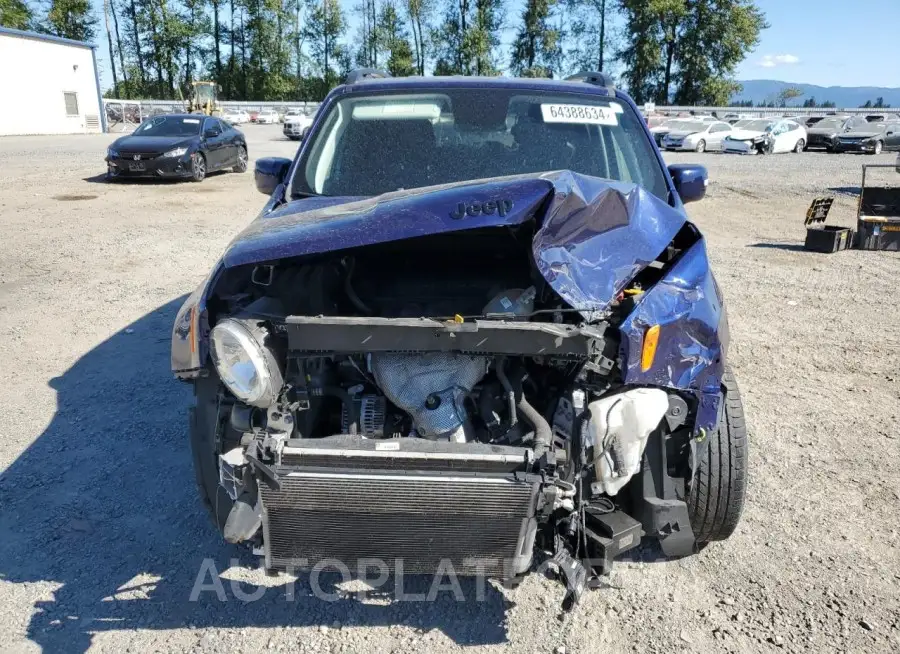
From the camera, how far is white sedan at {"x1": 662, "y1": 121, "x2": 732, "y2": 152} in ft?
82.9

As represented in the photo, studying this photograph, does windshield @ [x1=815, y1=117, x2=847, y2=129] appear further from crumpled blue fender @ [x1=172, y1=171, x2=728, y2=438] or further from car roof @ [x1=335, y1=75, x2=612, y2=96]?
crumpled blue fender @ [x1=172, y1=171, x2=728, y2=438]

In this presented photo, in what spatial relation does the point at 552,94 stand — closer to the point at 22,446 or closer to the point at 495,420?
the point at 495,420

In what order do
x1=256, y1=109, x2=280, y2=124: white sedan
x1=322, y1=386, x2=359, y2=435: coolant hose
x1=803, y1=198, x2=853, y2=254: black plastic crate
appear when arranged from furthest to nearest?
x1=256, y1=109, x2=280, y2=124: white sedan → x1=803, y1=198, x2=853, y2=254: black plastic crate → x1=322, y1=386, x2=359, y2=435: coolant hose

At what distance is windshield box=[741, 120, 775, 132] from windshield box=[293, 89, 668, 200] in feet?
83.6

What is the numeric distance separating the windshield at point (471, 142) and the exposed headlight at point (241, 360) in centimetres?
141

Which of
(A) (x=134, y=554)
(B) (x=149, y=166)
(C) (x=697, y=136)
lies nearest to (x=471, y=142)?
(A) (x=134, y=554)

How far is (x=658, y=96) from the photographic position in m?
53.6

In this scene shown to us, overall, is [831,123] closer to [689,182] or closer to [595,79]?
[595,79]

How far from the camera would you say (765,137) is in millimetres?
25625

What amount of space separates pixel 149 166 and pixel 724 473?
14472 millimetres

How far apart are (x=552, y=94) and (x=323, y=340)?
2.30m

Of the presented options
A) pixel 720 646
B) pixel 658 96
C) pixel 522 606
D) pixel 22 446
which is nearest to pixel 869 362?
pixel 720 646

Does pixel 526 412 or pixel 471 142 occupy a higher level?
pixel 471 142

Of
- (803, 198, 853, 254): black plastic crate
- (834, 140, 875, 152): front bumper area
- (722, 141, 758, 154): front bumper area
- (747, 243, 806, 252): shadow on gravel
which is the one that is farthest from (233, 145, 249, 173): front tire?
(834, 140, 875, 152): front bumper area
